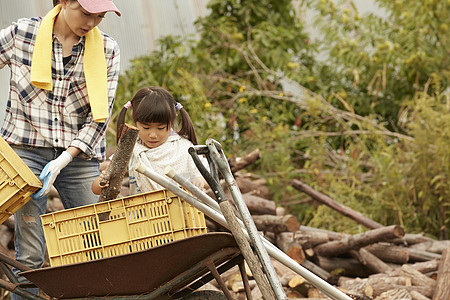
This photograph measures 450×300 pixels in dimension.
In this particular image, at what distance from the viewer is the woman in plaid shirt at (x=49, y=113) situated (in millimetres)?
2715

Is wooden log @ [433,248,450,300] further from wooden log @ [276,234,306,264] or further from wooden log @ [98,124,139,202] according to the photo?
wooden log @ [98,124,139,202]

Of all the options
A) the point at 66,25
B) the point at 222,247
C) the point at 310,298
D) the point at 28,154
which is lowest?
the point at 310,298

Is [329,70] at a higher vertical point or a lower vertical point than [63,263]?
higher

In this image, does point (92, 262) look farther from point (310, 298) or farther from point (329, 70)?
point (329, 70)

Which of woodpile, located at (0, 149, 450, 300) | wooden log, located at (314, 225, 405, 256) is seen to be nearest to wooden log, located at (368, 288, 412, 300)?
woodpile, located at (0, 149, 450, 300)

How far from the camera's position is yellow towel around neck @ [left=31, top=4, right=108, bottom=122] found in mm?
2660

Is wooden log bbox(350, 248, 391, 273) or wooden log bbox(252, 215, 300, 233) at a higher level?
wooden log bbox(252, 215, 300, 233)

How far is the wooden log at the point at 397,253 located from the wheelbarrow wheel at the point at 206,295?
7.34 feet

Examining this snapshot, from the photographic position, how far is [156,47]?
7.24m

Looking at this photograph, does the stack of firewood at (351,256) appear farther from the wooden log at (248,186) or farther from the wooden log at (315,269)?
the wooden log at (248,186)

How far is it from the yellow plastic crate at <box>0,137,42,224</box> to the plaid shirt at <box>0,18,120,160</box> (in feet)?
0.97

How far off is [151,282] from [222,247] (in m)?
0.29

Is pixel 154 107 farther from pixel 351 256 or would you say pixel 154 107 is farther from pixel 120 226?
pixel 351 256

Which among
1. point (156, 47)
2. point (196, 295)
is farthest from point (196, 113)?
point (196, 295)
